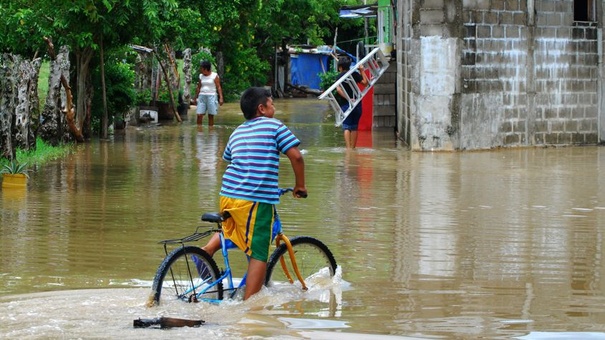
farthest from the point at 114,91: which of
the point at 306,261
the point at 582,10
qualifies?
the point at 306,261

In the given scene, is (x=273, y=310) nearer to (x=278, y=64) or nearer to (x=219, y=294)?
(x=219, y=294)

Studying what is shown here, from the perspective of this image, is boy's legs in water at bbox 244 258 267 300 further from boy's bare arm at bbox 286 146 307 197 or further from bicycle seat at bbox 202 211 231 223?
boy's bare arm at bbox 286 146 307 197

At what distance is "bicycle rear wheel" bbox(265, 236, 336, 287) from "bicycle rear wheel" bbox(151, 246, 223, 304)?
470 mm

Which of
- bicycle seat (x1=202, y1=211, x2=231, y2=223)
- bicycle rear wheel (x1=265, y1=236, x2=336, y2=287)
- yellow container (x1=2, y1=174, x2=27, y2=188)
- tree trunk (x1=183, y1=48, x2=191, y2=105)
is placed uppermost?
tree trunk (x1=183, y1=48, x2=191, y2=105)

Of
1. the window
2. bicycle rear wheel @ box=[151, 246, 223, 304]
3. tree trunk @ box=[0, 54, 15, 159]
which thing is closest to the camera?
bicycle rear wheel @ box=[151, 246, 223, 304]

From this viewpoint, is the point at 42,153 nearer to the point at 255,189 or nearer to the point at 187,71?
the point at 255,189

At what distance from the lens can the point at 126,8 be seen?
19188 mm

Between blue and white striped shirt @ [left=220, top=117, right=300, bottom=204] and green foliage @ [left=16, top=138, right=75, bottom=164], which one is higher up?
blue and white striped shirt @ [left=220, top=117, right=300, bottom=204]

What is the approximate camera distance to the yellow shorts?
7.53 m

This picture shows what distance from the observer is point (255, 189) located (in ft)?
24.8

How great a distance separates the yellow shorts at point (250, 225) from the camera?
7.53m

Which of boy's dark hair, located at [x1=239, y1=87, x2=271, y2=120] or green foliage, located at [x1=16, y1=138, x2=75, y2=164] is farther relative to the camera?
green foliage, located at [x1=16, y1=138, x2=75, y2=164]

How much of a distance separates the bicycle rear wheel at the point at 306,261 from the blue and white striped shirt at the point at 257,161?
520 millimetres

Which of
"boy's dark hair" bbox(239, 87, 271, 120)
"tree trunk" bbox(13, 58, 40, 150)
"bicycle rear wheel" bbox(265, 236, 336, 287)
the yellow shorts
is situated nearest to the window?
"tree trunk" bbox(13, 58, 40, 150)
